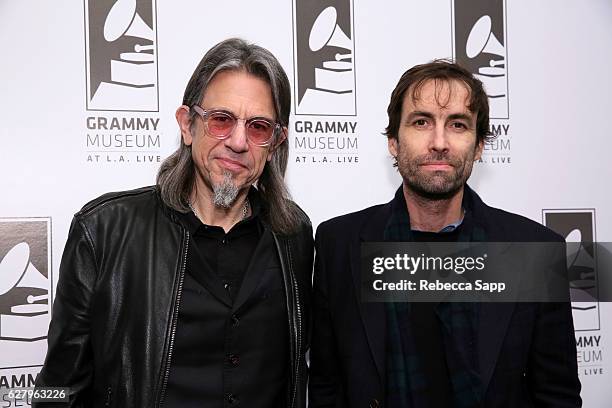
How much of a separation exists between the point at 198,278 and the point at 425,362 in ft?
2.49

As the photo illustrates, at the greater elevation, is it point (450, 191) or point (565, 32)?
point (565, 32)

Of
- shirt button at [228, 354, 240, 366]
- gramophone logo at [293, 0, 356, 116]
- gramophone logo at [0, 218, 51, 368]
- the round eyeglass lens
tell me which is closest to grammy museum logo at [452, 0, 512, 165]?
gramophone logo at [293, 0, 356, 116]

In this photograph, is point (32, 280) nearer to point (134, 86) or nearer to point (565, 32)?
point (134, 86)

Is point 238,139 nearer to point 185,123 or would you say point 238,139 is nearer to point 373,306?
point 185,123

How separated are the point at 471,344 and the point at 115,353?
108 cm

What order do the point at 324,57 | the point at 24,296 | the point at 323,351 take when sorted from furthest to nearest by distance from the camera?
1. the point at 324,57
2. the point at 24,296
3. the point at 323,351

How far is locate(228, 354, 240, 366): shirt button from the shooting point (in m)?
1.65

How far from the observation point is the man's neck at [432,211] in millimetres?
1916

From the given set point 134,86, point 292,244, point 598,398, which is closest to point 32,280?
point 134,86

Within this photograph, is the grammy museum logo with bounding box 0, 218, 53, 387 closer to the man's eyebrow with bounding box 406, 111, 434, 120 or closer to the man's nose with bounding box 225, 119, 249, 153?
the man's nose with bounding box 225, 119, 249, 153

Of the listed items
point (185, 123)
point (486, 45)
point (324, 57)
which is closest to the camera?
point (185, 123)

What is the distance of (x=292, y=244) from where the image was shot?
6.23 feet

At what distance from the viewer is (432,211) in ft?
6.31

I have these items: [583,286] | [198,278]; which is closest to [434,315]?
[198,278]
